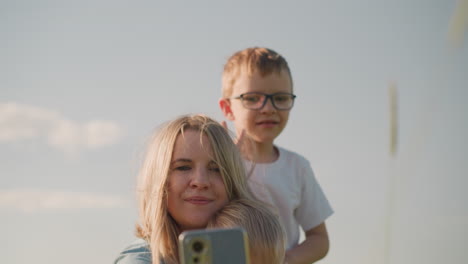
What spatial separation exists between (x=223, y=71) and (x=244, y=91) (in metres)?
0.47

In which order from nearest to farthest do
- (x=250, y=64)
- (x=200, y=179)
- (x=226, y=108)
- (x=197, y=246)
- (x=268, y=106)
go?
(x=197, y=246) → (x=200, y=179) → (x=268, y=106) → (x=250, y=64) → (x=226, y=108)

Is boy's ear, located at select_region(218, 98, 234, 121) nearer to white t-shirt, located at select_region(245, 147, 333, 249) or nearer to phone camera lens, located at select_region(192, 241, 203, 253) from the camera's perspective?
white t-shirt, located at select_region(245, 147, 333, 249)

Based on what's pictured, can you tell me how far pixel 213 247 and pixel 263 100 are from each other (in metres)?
2.99

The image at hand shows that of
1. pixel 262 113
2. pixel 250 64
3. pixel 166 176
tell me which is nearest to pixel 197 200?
pixel 166 176

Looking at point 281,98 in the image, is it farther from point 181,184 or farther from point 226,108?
point 181,184

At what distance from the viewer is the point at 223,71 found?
4523 millimetres

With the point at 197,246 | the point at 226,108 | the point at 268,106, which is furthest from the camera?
the point at 226,108

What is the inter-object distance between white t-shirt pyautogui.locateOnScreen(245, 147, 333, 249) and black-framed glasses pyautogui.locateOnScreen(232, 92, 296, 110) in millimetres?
455

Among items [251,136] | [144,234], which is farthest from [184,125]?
[251,136]

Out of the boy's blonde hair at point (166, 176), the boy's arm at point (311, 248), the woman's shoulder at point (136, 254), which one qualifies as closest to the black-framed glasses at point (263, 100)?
the boy's blonde hair at point (166, 176)

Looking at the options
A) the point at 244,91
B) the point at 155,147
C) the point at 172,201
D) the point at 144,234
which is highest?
the point at 244,91

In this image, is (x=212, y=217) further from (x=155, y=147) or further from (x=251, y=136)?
(x=251, y=136)

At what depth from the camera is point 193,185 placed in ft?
9.45

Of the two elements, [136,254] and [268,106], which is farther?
[268,106]
